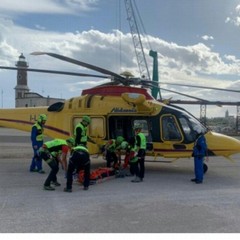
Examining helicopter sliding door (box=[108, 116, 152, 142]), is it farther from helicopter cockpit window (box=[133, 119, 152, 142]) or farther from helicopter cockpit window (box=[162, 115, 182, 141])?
helicopter cockpit window (box=[162, 115, 182, 141])

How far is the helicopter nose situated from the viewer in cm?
1062

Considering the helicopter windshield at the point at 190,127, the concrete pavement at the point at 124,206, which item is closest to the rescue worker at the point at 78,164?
the concrete pavement at the point at 124,206

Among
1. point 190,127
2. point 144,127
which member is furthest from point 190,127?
point 144,127

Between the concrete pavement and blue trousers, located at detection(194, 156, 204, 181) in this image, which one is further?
blue trousers, located at detection(194, 156, 204, 181)

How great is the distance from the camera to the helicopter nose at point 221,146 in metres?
10.6

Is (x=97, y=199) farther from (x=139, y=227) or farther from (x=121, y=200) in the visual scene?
(x=139, y=227)

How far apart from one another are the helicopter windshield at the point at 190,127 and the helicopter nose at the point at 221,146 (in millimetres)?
369

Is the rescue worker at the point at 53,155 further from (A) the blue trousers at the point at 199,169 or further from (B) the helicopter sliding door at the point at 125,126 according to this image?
(A) the blue trousers at the point at 199,169

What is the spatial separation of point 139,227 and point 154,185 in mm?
3796

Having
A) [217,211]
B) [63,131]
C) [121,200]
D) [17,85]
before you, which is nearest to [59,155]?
[121,200]

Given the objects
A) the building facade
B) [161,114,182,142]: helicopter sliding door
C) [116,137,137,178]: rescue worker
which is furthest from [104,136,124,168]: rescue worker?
the building facade

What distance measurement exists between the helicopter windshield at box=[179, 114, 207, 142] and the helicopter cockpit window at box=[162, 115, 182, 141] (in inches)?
9.0

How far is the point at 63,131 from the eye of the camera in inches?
485

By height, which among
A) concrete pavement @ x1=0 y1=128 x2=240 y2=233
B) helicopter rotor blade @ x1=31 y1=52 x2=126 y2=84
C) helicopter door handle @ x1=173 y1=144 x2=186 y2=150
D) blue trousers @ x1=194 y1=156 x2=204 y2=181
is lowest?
concrete pavement @ x1=0 y1=128 x2=240 y2=233
